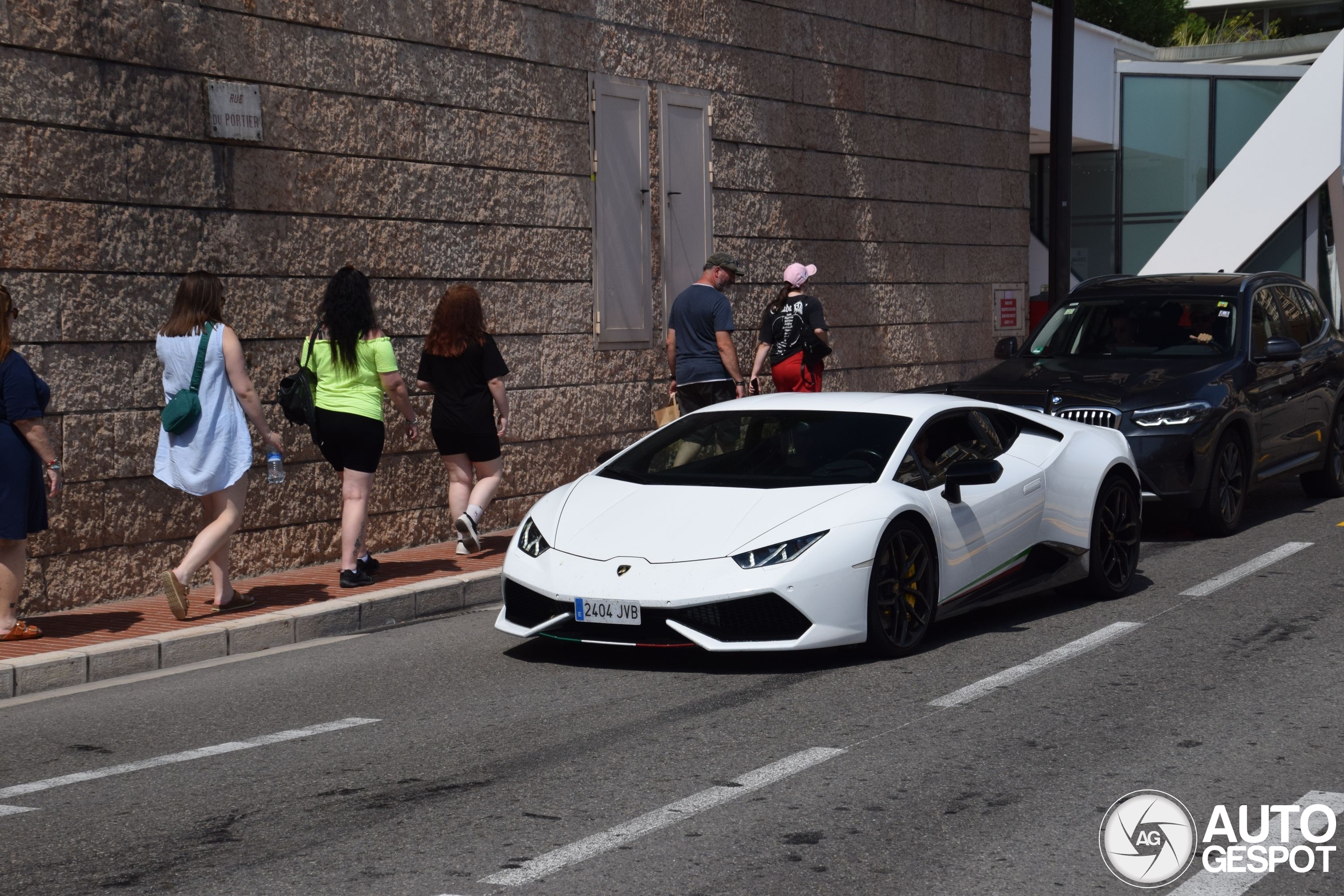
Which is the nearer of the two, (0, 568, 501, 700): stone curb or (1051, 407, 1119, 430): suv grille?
(0, 568, 501, 700): stone curb

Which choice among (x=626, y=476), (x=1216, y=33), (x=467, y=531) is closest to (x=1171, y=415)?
(x=626, y=476)

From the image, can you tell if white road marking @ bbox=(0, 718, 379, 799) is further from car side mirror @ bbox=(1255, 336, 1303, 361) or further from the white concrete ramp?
the white concrete ramp

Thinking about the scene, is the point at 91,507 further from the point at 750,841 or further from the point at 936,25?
the point at 936,25

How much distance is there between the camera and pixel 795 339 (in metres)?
13.0

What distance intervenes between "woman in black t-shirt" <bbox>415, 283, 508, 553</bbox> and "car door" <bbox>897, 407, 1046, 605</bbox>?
10.9 ft

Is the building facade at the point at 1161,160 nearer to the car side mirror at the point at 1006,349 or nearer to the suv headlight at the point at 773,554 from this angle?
the car side mirror at the point at 1006,349

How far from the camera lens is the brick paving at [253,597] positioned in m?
8.55

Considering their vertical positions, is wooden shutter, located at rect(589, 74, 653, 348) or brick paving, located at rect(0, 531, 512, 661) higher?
wooden shutter, located at rect(589, 74, 653, 348)

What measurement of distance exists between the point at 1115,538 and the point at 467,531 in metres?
4.14

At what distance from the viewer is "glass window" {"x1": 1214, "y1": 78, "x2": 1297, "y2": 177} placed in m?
27.1

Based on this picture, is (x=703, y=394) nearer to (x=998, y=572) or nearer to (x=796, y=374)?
(x=796, y=374)

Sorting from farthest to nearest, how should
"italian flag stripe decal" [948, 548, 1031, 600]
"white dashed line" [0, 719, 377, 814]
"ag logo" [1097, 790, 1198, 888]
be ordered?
"italian flag stripe decal" [948, 548, 1031, 600] → "white dashed line" [0, 719, 377, 814] → "ag logo" [1097, 790, 1198, 888]

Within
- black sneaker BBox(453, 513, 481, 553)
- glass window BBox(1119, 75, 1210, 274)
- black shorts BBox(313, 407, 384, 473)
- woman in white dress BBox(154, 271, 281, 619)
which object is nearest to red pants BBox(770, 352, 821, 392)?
black sneaker BBox(453, 513, 481, 553)

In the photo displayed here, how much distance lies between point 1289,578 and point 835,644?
12.2ft
